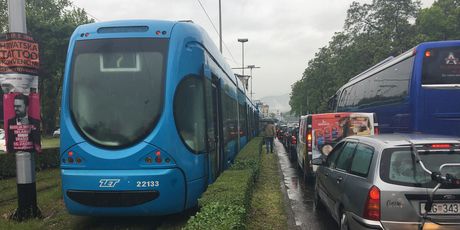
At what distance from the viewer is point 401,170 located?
537 centimetres

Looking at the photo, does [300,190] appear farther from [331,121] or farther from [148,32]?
[148,32]

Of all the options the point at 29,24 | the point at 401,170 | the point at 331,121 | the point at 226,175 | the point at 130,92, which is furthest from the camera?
the point at 29,24

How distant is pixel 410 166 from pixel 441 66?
20.7 feet

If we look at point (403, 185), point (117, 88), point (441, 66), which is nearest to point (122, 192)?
point (117, 88)

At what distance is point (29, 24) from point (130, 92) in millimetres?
36014

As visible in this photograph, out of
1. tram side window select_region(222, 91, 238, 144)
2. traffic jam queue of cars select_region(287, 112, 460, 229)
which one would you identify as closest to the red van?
tram side window select_region(222, 91, 238, 144)

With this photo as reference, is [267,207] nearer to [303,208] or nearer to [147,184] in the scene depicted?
[303,208]


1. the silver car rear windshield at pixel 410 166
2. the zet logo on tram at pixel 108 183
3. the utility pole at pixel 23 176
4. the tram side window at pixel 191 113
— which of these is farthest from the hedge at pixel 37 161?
the silver car rear windshield at pixel 410 166

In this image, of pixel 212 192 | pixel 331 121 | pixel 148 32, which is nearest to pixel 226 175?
pixel 212 192

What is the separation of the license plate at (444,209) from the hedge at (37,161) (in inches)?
463

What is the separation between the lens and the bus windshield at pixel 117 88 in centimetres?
737

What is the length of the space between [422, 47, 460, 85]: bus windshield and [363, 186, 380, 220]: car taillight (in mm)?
6345

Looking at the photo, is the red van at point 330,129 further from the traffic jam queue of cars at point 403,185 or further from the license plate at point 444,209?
the license plate at point 444,209

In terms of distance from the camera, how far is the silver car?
5.10 metres
